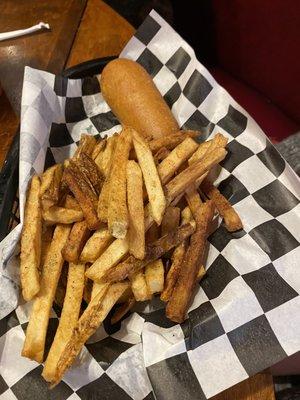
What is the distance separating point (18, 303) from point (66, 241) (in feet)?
0.80

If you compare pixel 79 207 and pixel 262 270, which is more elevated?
pixel 262 270

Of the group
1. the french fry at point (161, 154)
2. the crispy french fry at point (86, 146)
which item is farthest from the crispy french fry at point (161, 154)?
the crispy french fry at point (86, 146)

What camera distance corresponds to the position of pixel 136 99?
1.88 meters

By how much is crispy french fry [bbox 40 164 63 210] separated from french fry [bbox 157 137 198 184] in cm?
32

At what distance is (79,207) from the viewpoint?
1414 millimetres

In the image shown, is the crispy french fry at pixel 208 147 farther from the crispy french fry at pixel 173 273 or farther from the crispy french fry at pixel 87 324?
the crispy french fry at pixel 87 324

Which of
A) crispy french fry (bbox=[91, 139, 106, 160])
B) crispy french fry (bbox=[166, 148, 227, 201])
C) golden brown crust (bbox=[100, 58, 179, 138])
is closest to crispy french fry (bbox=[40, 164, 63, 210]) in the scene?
crispy french fry (bbox=[91, 139, 106, 160])

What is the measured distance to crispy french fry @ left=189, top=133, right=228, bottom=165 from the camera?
1525 millimetres

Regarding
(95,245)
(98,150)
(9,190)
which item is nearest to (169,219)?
(95,245)

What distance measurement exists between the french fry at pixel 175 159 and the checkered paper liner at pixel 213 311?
0.77 feet

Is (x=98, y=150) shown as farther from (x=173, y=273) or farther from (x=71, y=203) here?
(x=173, y=273)

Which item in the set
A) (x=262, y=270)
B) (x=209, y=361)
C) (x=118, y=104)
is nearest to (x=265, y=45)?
(x=118, y=104)

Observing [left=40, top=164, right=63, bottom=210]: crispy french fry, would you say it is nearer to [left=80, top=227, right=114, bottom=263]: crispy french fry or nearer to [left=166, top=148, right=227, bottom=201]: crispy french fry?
[left=80, top=227, right=114, bottom=263]: crispy french fry

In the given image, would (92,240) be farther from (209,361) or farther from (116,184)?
(209,361)
